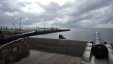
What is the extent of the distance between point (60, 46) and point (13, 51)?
350 centimetres

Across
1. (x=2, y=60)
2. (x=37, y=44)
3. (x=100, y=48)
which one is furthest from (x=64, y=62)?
(x=37, y=44)

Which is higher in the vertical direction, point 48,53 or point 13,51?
point 13,51

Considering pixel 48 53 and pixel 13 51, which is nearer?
pixel 13 51

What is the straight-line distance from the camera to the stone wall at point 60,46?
30.6 feet

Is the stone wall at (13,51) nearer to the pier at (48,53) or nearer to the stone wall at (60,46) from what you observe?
the pier at (48,53)

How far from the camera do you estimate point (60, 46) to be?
33.1ft

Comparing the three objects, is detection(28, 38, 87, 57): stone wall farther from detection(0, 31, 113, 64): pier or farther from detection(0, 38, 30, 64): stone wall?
detection(0, 38, 30, 64): stone wall

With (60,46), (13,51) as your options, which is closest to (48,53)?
(60,46)

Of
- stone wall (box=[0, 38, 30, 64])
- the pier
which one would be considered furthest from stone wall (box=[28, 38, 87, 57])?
stone wall (box=[0, 38, 30, 64])

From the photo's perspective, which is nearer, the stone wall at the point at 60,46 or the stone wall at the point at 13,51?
the stone wall at the point at 13,51

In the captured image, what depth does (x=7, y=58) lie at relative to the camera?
720 cm

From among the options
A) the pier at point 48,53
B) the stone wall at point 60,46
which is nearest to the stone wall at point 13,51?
the pier at point 48,53

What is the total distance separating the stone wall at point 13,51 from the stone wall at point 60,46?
214cm

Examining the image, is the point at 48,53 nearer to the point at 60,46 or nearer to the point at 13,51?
the point at 60,46
